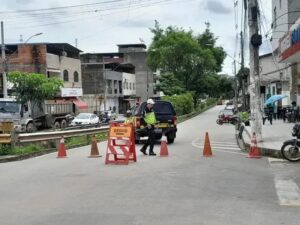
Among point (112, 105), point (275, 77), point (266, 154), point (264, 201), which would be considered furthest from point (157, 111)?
point (112, 105)

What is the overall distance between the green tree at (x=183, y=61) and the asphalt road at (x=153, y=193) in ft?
234

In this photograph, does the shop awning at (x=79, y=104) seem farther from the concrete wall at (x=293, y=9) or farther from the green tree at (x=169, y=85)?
the concrete wall at (x=293, y=9)

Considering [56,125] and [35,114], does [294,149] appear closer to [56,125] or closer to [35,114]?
[35,114]

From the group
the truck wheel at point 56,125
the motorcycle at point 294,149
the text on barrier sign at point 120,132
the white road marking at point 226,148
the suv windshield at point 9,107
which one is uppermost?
the suv windshield at point 9,107

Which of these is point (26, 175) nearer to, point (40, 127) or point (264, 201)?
point (264, 201)

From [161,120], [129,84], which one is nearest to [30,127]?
[161,120]

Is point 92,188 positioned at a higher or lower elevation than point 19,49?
lower

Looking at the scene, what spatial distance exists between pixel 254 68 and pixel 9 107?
76.4ft

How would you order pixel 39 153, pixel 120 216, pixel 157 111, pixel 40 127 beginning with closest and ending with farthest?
pixel 120 216 < pixel 39 153 < pixel 157 111 < pixel 40 127

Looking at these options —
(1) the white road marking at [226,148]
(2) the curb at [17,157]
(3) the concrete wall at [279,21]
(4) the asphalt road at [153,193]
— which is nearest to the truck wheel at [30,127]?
(3) the concrete wall at [279,21]

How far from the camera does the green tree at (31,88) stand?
4728 cm

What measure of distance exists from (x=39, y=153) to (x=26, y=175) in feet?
23.4

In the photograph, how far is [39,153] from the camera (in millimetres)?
21172

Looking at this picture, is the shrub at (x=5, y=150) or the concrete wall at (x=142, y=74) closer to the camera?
the shrub at (x=5, y=150)
